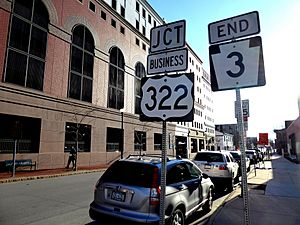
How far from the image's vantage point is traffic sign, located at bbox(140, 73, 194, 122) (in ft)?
11.3

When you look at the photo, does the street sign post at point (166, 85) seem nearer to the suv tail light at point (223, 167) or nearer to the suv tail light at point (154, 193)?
the suv tail light at point (154, 193)

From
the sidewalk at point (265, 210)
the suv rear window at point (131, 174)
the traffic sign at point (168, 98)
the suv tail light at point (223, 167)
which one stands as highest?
the traffic sign at point (168, 98)

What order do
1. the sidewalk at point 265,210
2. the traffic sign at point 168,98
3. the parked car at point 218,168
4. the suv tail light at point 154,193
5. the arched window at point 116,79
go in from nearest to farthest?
the traffic sign at point 168,98
the suv tail light at point 154,193
the sidewalk at point 265,210
the parked car at point 218,168
the arched window at point 116,79

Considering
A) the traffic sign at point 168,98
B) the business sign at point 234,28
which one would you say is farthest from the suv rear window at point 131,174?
the business sign at point 234,28

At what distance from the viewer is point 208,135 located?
248ft

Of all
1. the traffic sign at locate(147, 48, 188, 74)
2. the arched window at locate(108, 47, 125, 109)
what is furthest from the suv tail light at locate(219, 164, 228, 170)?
the arched window at locate(108, 47, 125, 109)

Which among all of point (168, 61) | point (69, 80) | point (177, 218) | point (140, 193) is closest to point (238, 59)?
point (168, 61)

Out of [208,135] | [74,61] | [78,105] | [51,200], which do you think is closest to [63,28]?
[74,61]

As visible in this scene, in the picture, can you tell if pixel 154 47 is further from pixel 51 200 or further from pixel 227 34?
pixel 51 200

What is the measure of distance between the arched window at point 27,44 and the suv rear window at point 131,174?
1721 cm

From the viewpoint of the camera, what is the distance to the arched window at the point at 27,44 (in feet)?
64.5

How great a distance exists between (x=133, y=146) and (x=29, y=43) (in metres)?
19.1

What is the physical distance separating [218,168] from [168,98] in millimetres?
9019

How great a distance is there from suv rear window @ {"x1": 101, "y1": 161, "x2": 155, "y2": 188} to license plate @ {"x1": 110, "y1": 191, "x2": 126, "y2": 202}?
23 centimetres
